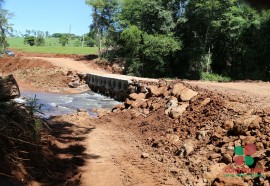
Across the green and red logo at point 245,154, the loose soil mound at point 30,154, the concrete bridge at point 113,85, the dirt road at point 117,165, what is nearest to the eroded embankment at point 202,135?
the green and red logo at point 245,154

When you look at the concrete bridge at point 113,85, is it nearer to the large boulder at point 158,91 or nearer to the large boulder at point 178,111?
the large boulder at point 158,91

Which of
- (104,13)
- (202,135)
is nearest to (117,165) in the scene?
(202,135)

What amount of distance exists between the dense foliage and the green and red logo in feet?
49.8

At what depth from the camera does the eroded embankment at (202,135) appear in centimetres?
592

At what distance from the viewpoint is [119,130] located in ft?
34.2

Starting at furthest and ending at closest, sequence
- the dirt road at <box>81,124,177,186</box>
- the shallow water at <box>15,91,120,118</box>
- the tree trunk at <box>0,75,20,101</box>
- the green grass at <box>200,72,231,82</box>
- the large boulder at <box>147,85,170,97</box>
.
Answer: the green grass at <box>200,72,231,82</box>, the shallow water at <box>15,91,120,118</box>, the large boulder at <box>147,85,170,97</box>, the dirt road at <box>81,124,177,186</box>, the tree trunk at <box>0,75,20,101</box>

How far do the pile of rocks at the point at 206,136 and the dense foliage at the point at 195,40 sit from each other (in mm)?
10657

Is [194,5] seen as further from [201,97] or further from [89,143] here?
[89,143]

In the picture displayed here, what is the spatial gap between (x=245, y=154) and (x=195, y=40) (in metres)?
17.1

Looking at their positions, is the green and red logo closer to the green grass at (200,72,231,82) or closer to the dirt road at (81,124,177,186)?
the dirt road at (81,124,177,186)

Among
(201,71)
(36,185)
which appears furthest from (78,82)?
(36,185)

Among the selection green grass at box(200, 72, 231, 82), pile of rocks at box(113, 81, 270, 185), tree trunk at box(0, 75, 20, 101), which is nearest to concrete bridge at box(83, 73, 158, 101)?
pile of rocks at box(113, 81, 270, 185)

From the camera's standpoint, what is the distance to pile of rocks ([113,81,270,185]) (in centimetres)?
584

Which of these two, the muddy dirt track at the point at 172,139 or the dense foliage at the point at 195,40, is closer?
the muddy dirt track at the point at 172,139
